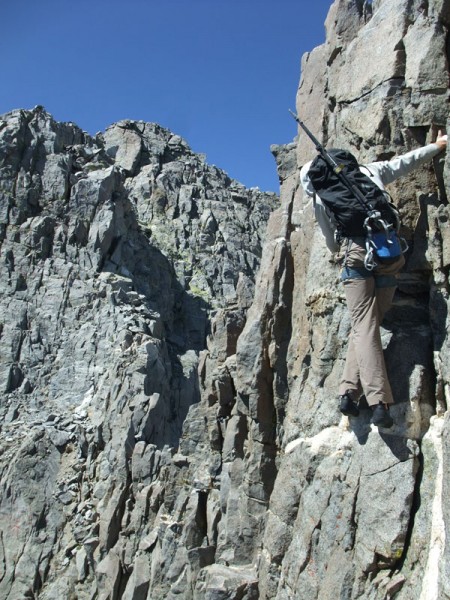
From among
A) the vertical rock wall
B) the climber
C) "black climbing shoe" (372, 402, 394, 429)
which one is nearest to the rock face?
the vertical rock wall

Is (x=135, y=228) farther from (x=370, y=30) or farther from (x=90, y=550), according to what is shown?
(x=370, y=30)

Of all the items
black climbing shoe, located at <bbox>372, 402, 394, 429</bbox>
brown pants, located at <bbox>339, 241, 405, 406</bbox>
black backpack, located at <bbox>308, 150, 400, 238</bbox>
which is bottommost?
black climbing shoe, located at <bbox>372, 402, 394, 429</bbox>

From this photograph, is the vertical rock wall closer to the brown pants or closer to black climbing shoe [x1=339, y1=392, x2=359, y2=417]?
black climbing shoe [x1=339, y1=392, x2=359, y2=417]

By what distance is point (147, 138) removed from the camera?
3457 inches

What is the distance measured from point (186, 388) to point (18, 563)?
19585 mm

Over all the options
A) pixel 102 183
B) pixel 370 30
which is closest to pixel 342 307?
pixel 370 30

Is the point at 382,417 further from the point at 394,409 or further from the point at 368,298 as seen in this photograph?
the point at 368,298

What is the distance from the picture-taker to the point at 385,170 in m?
9.39

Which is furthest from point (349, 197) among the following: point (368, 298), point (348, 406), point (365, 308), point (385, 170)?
point (348, 406)

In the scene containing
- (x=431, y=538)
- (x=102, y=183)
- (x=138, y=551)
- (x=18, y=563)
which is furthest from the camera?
(x=102, y=183)

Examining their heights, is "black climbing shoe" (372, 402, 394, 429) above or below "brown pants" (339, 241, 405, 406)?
below

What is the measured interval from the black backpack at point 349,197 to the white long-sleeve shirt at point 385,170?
0.15 metres

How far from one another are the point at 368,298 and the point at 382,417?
5.79ft

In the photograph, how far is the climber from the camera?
8.76m
